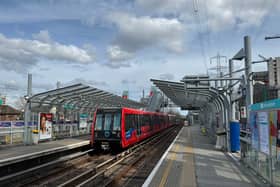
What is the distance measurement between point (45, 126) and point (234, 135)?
37.8ft

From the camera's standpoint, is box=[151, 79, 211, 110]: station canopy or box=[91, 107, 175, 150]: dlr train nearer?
box=[91, 107, 175, 150]: dlr train

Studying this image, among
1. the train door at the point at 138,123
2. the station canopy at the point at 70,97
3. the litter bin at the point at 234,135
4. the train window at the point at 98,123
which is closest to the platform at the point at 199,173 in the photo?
the litter bin at the point at 234,135

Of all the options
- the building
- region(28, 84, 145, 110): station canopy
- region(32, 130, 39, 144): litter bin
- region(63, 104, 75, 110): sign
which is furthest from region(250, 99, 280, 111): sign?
the building

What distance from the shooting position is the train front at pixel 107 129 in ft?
46.3

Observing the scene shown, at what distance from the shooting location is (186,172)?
9.02 meters

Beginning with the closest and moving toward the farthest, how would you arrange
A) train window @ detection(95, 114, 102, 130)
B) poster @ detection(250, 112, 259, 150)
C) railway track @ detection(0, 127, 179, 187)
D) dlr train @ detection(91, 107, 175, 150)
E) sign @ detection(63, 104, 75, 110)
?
poster @ detection(250, 112, 259, 150), railway track @ detection(0, 127, 179, 187), dlr train @ detection(91, 107, 175, 150), train window @ detection(95, 114, 102, 130), sign @ detection(63, 104, 75, 110)

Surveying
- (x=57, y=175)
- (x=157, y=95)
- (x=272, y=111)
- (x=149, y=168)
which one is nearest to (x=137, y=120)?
(x=149, y=168)

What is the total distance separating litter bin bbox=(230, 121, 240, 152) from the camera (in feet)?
43.2

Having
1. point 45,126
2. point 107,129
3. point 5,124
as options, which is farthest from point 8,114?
point 107,129

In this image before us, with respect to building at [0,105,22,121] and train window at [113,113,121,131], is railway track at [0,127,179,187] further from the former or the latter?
building at [0,105,22,121]

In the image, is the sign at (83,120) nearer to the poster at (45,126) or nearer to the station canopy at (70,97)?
the station canopy at (70,97)

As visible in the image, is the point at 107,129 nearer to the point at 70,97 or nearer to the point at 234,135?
the point at 70,97

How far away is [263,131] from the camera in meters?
7.50

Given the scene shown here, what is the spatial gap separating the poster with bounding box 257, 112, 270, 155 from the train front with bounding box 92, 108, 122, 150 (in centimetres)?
770
